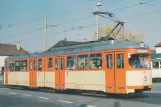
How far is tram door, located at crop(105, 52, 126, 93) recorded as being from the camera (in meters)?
20.0

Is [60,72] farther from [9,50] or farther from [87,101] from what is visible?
[9,50]

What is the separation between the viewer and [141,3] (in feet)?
105

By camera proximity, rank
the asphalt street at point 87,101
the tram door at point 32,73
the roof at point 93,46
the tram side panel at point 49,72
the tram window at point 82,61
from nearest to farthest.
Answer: the asphalt street at point 87,101 → the roof at point 93,46 → the tram window at point 82,61 → the tram side panel at point 49,72 → the tram door at point 32,73

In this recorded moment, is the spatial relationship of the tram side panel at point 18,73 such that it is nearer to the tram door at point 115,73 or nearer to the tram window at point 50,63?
the tram window at point 50,63

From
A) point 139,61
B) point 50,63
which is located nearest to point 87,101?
point 139,61

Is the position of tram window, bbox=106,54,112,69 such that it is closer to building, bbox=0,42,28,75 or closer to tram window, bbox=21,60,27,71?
tram window, bbox=21,60,27,71

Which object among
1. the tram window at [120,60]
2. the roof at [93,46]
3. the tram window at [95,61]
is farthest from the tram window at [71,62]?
the tram window at [120,60]

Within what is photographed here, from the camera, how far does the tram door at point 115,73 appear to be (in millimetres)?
20013

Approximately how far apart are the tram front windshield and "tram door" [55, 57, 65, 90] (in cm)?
632

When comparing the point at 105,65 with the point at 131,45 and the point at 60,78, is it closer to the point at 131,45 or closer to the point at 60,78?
the point at 131,45

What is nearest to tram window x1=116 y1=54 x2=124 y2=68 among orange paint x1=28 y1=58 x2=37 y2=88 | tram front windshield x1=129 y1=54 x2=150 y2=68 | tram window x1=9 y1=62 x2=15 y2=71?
tram front windshield x1=129 y1=54 x2=150 y2=68

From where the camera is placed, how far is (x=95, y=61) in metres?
22.0

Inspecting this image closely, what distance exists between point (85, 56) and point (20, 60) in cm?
1019

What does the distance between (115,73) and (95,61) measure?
197 cm
